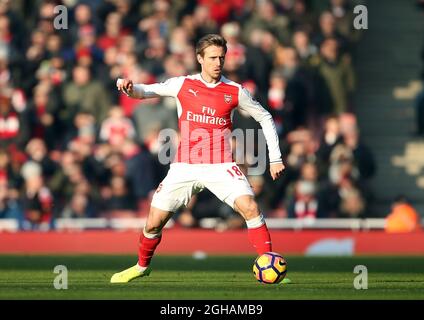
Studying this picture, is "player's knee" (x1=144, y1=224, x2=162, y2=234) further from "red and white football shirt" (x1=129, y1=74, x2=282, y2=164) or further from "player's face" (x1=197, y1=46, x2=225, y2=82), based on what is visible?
"player's face" (x1=197, y1=46, x2=225, y2=82)

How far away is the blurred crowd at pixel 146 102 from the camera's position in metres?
20.9

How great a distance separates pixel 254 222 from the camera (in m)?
12.8

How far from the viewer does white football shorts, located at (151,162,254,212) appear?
12922 millimetres

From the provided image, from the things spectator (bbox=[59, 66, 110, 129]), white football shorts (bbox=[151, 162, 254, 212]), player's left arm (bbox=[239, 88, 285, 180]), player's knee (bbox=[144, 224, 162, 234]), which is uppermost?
spectator (bbox=[59, 66, 110, 129])

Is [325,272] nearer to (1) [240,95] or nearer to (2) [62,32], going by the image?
(1) [240,95]

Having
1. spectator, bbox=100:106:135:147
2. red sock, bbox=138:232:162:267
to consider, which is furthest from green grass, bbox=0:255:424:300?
spectator, bbox=100:106:135:147

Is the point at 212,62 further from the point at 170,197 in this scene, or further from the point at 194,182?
the point at 170,197

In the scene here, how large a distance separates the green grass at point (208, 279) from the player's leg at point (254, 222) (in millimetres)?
418

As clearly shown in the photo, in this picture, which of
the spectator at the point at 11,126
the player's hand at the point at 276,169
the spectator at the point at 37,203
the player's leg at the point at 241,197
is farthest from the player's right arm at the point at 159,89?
the spectator at the point at 11,126

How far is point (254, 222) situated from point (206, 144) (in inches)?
37.6

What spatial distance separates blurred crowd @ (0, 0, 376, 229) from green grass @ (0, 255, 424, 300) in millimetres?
2420

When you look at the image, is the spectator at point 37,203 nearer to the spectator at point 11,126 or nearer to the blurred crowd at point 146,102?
the blurred crowd at point 146,102

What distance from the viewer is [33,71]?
2219 centimetres

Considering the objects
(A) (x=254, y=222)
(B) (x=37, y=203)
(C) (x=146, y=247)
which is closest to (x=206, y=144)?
(A) (x=254, y=222)
